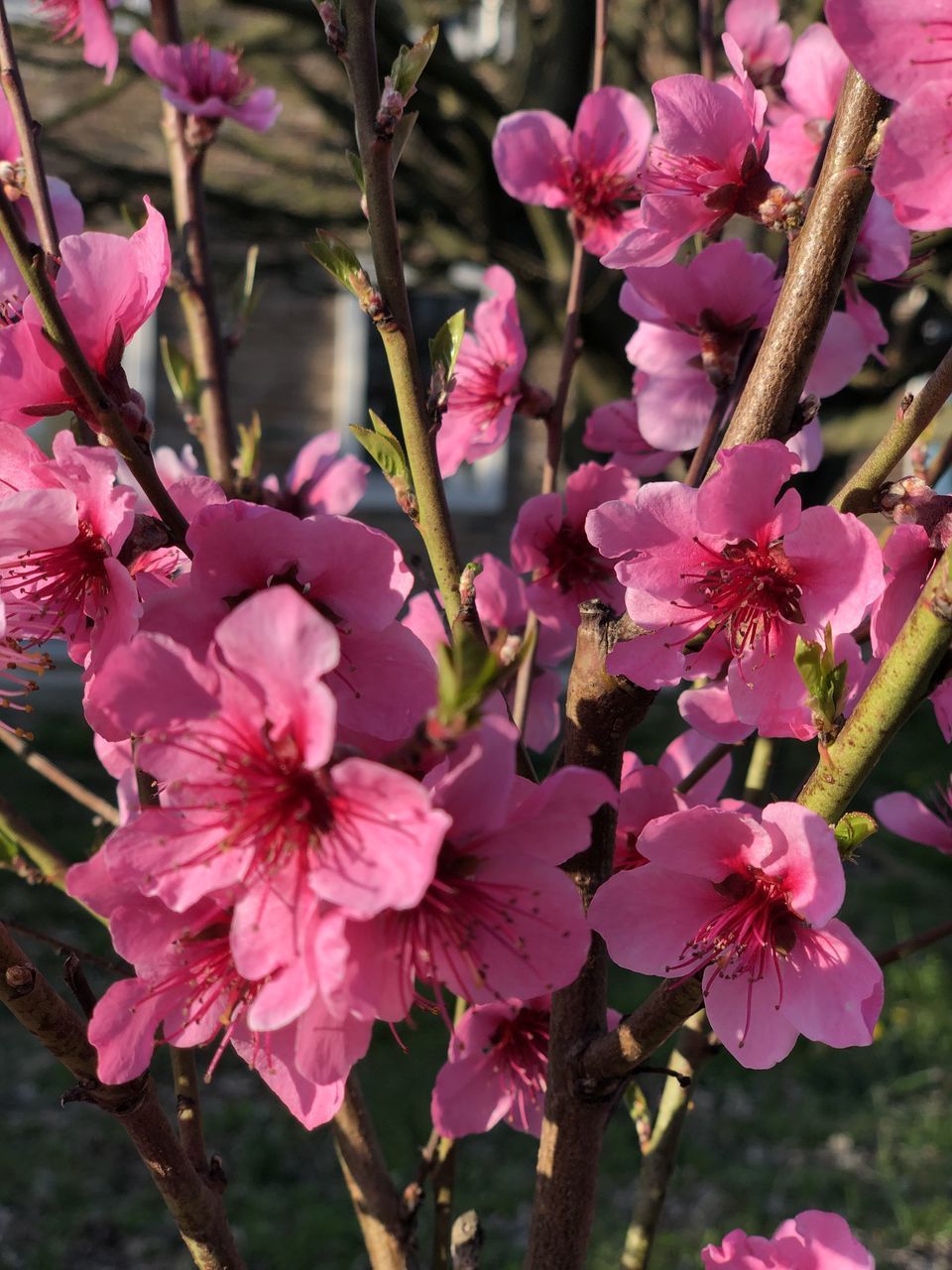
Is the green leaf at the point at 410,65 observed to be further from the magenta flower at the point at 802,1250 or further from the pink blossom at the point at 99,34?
the magenta flower at the point at 802,1250

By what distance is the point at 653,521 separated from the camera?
2.79 ft

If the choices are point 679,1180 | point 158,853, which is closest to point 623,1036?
point 158,853

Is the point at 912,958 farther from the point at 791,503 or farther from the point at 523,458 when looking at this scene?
the point at 523,458

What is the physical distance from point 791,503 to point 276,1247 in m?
2.76

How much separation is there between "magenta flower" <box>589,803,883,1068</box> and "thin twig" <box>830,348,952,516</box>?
0.24 meters

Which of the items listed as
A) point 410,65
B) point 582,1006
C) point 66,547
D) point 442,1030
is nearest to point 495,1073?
point 582,1006

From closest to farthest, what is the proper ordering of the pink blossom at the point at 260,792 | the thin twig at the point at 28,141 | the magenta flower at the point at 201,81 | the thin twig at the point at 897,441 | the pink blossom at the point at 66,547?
the pink blossom at the point at 260,792 < the pink blossom at the point at 66,547 < the thin twig at the point at 897,441 < the thin twig at the point at 28,141 < the magenta flower at the point at 201,81

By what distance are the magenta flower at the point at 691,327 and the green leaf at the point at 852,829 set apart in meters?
0.44

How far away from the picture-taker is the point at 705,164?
1.00 meters

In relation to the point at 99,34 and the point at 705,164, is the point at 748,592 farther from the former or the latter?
the point at 99,34

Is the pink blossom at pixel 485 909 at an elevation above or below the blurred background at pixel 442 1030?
above

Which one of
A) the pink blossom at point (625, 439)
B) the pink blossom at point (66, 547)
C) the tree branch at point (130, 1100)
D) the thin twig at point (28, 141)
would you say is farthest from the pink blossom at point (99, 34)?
the tree branch at point (130, 1100)

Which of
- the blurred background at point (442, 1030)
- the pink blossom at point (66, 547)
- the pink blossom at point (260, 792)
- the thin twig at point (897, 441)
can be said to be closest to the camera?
the pink blossom at point (260, 792)

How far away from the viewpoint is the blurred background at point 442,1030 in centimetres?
317
